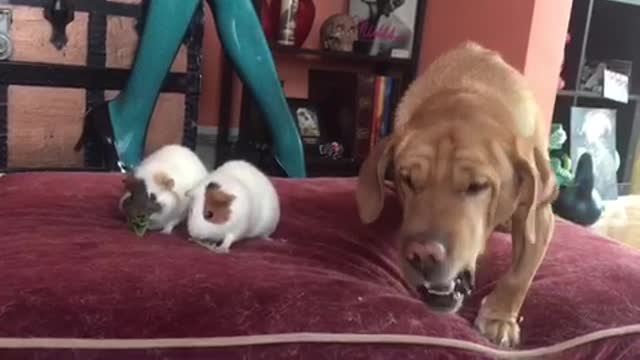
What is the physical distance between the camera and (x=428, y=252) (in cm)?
106


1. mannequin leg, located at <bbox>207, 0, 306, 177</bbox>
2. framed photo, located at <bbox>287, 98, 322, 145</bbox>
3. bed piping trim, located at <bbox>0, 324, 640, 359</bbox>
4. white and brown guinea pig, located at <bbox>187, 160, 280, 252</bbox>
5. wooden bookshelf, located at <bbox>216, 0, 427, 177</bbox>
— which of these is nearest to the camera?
bed piping trim, located at <bbox>0, 324, 640, 359</bbox>

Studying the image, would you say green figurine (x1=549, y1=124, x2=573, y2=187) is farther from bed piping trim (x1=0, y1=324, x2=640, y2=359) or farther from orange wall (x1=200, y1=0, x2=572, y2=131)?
bed piping trim (x1=0, y1=324, x2=640, y2=359)

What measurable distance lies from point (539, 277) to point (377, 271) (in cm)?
29

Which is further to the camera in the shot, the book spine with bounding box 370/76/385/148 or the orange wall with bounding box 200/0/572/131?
the book spine with bounding box 370/76/385/148

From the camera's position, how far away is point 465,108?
1252 millimetres

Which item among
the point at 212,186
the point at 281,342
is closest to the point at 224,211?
the point at 212,186

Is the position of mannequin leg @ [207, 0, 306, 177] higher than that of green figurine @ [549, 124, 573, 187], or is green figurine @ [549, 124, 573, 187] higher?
mannequin leg @ [207, 0, 306, 177]

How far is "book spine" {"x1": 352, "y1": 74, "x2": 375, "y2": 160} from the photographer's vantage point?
2.82 meters

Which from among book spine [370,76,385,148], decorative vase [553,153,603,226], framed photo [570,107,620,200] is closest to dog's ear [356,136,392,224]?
decorative vase [553,153,603,226]

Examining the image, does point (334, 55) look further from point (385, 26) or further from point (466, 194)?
point (466, 194)

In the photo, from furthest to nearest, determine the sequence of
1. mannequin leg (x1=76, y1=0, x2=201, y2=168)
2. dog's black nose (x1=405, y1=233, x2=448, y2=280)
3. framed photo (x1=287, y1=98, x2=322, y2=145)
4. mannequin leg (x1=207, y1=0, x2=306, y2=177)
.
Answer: framed photo (x1=287, y1=98, x2=322, y2=145), mannequin leg (x1=207, y1=0, x2=306, y2=177), mannequin leg (x1=76, y1=0, x2=201, y2=168), dog's black nose (x1=405, y1=233, x2=448, y2=280)

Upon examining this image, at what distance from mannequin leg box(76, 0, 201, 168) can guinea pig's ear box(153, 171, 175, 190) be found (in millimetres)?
784

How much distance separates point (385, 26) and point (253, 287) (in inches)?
78.4

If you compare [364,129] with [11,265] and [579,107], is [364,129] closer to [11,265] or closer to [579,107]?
[579,107]
